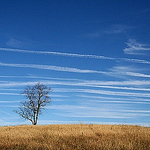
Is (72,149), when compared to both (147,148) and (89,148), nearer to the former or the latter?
(89,148)

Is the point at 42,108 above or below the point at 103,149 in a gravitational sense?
above

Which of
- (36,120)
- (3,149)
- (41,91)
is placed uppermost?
(41,91)

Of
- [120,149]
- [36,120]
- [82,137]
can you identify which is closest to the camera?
[120,149]

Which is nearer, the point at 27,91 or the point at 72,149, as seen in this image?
the point at 72,149

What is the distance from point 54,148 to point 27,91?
27.1 meters

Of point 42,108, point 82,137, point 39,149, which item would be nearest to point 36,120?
point 42,108

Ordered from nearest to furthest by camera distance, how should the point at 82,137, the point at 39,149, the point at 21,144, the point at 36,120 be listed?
the point at 39,149 < the point at 21,144 < the point at 82,137 < the point at 36,120

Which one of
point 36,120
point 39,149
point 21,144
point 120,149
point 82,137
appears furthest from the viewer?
point 36,120

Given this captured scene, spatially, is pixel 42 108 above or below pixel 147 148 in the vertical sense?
above

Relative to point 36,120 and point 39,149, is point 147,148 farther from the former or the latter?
point 36,120

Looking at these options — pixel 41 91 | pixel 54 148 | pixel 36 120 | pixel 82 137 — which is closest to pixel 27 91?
pixel 41 91

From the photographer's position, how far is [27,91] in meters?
34.6

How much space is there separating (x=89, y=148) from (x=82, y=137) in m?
2.87

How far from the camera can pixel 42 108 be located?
3416cm
